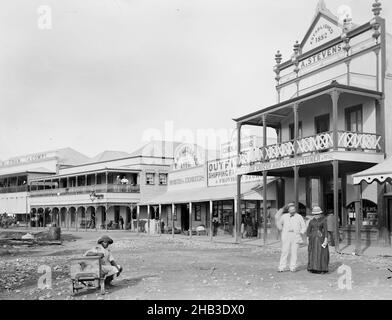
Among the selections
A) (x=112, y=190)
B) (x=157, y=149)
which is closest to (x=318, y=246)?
(x=112, y=190)

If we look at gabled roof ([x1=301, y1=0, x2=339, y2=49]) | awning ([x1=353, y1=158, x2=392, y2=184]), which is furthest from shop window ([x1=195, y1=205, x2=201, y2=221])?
awning ([x1=353, y1=158, x2=392, y2=184])

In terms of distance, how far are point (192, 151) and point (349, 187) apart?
19.2 metres

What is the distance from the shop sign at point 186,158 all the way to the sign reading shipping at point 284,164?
13392 mm

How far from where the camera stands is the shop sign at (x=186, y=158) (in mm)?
37281

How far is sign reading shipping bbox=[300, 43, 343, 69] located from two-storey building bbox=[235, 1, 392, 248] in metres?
0.04

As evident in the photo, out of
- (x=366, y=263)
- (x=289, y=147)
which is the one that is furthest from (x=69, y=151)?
(x=366, y=263)

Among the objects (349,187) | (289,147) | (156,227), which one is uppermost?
(289,147)

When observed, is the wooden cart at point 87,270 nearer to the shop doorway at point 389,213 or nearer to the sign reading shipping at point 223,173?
the shop doorway at point 389,213

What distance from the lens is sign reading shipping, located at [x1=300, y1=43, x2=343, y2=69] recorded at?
21.3 metres

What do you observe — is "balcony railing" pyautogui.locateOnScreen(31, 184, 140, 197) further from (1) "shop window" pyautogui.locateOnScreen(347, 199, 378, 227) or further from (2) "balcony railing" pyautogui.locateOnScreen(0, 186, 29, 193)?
(1) "shop window" pyautogui.locateOnScreen(347, 199, 378, 227)

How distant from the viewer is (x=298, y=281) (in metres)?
10.5

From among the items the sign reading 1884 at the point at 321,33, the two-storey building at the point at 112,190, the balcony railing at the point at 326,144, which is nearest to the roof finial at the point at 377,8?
the sign reading 1884 at the point at 321,33
